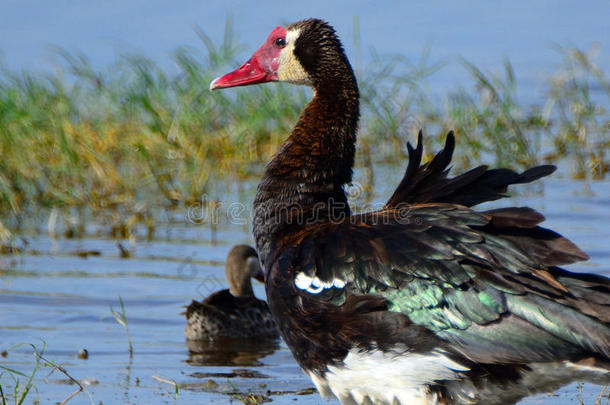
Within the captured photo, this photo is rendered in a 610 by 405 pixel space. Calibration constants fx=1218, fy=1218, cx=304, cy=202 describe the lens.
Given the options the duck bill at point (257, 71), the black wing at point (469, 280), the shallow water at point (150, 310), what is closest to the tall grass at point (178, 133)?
the shallow water at point (150, 310)

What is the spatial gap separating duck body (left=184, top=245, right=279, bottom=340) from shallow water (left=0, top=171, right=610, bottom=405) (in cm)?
14

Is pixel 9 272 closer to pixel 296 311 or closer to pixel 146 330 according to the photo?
pixel 146 330

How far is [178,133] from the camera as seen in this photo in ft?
35.5

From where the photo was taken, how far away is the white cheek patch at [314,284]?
222 inches

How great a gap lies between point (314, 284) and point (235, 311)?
129 inches

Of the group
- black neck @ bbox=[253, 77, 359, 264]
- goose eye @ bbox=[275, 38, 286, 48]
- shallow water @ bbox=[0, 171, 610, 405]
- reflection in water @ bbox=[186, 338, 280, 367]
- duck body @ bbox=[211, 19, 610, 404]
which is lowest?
reflection in water @ bbox=[186, 338, 280, 367]

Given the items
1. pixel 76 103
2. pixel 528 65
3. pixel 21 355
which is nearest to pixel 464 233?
pixel 21 355

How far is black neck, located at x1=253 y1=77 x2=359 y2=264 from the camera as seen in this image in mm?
6230

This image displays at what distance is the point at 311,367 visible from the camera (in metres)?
5.71

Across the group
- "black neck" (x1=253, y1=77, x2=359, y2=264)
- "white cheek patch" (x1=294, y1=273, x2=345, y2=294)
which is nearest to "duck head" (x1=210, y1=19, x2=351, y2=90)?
"black neck" (x1=253, y1=77, x2=359, y2=264)

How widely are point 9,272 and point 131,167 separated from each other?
1886 mm

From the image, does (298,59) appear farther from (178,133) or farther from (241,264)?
(178,133)

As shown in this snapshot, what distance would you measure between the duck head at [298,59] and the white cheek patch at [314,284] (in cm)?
135

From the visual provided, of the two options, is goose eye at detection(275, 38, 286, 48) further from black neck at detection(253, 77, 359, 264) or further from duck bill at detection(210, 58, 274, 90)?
black neck at detection(253, 77, 359, 264)
